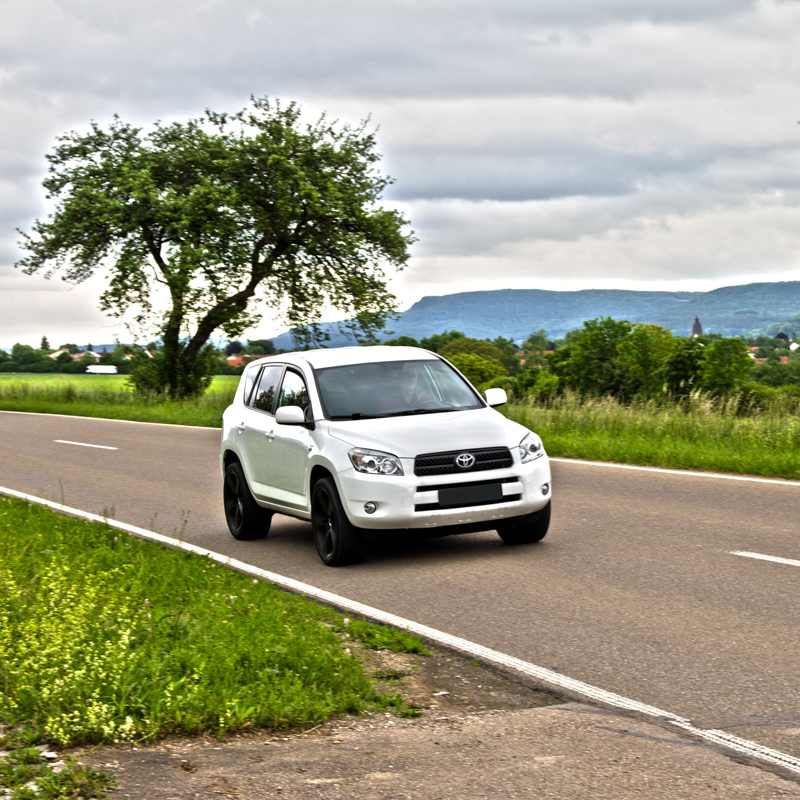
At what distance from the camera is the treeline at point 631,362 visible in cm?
7394

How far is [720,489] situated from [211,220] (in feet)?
89.7

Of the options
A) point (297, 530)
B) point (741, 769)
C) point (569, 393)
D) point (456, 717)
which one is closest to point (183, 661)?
point (456, 717)

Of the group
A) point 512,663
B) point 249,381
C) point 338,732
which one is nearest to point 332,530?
point 249,381

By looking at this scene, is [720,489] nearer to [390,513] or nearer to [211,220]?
[390,513]

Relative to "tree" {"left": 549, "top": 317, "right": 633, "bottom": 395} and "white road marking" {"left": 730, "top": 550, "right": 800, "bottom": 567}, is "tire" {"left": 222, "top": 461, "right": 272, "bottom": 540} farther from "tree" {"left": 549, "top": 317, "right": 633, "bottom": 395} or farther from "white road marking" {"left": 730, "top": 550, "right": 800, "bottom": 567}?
"tree" {"left": 549, "top": 317, "right": 633, "bottom": 395}

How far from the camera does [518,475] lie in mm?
8828

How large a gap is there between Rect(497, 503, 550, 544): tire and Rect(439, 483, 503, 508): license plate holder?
50 cm

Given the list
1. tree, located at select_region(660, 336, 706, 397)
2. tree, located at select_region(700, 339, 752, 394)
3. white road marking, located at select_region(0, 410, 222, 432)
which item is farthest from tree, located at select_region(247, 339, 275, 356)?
tree, located at select_region(660, 336, 706, 397)

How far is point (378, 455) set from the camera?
8.60m

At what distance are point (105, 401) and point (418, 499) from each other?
29.1 metres

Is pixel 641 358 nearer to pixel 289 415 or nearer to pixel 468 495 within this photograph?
pixel 289 415

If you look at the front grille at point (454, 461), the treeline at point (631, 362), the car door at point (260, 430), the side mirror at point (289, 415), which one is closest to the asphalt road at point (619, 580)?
the car door at point (260, 430)

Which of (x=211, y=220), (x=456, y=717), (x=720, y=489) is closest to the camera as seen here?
(x=456, y=717)

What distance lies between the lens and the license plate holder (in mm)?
8578
